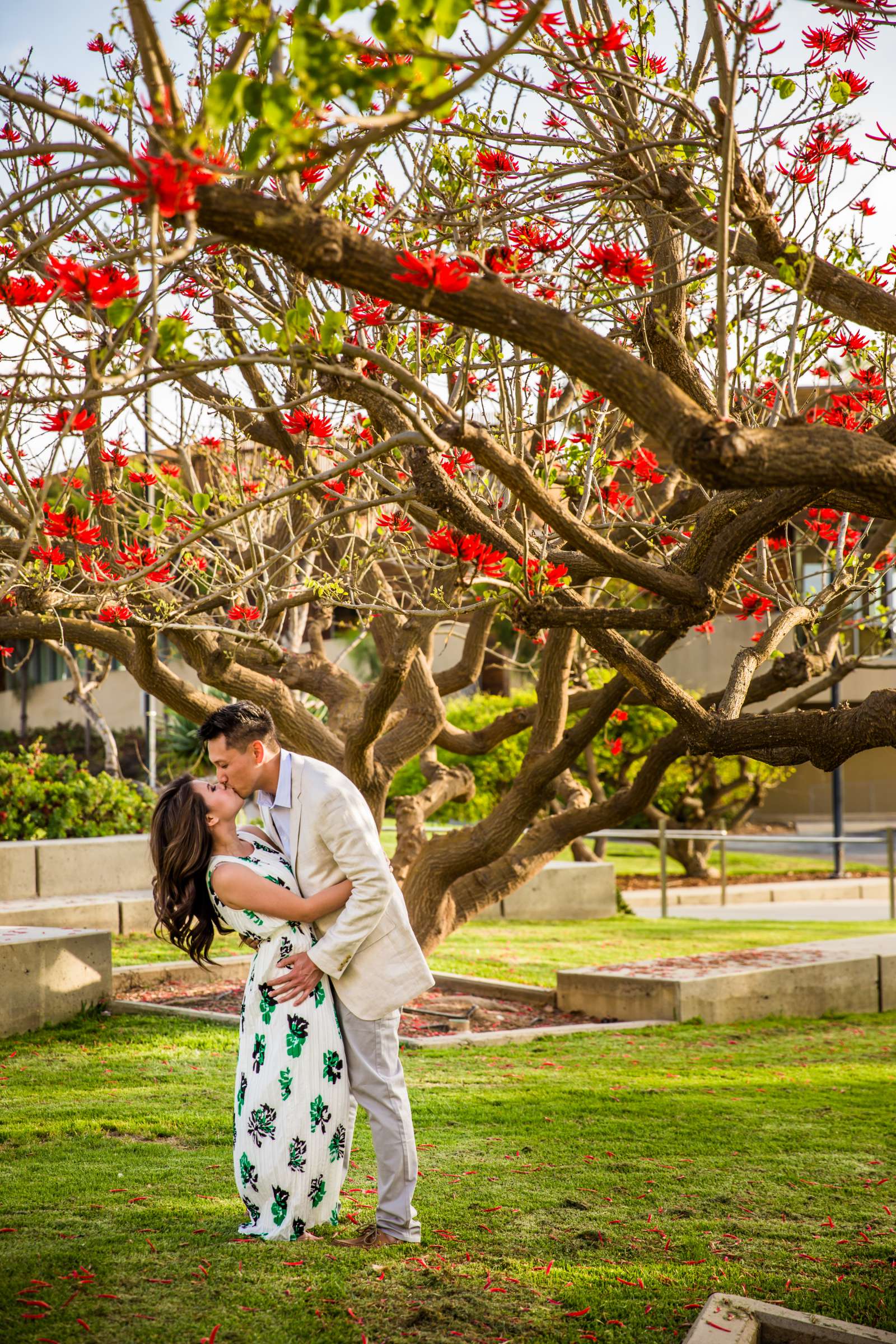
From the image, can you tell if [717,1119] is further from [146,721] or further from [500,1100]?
[146,721]

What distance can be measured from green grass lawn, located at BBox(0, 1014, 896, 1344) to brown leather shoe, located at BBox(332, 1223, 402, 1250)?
0.06 meters

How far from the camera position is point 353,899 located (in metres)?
3.69

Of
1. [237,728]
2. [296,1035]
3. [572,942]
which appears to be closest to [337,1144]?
[296,1035]

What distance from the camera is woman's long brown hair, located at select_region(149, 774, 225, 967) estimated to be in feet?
12.4

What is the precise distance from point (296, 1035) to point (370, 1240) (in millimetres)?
659

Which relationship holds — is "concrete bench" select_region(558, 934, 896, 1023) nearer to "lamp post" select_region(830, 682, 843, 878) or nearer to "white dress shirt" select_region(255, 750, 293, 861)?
"white dress shirt" select_region(255, 750, 293, 861)

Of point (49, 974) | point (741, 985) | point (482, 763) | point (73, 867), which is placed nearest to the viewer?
point (49, 974)

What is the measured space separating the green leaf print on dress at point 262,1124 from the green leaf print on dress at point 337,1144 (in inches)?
7.2

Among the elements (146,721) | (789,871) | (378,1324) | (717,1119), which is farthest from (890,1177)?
(789,871)

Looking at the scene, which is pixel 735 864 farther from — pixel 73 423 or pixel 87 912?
pixel 73 423

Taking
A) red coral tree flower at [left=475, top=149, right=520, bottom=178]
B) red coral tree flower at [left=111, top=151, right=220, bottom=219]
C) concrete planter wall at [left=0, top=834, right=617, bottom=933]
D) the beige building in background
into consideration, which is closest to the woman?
red coral tree flower at [left=111, top=151, right=220, bottom=219]

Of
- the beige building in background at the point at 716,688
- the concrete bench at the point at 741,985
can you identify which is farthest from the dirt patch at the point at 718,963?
the beige building in background at the point at 716,688

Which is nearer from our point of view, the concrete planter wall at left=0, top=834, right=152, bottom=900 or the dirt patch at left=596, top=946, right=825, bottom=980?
the dirt patch at left=596, top=946, right=825, bottom=980

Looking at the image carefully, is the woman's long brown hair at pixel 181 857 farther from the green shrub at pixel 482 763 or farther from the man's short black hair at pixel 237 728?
the green shrub at pixel 482 763
